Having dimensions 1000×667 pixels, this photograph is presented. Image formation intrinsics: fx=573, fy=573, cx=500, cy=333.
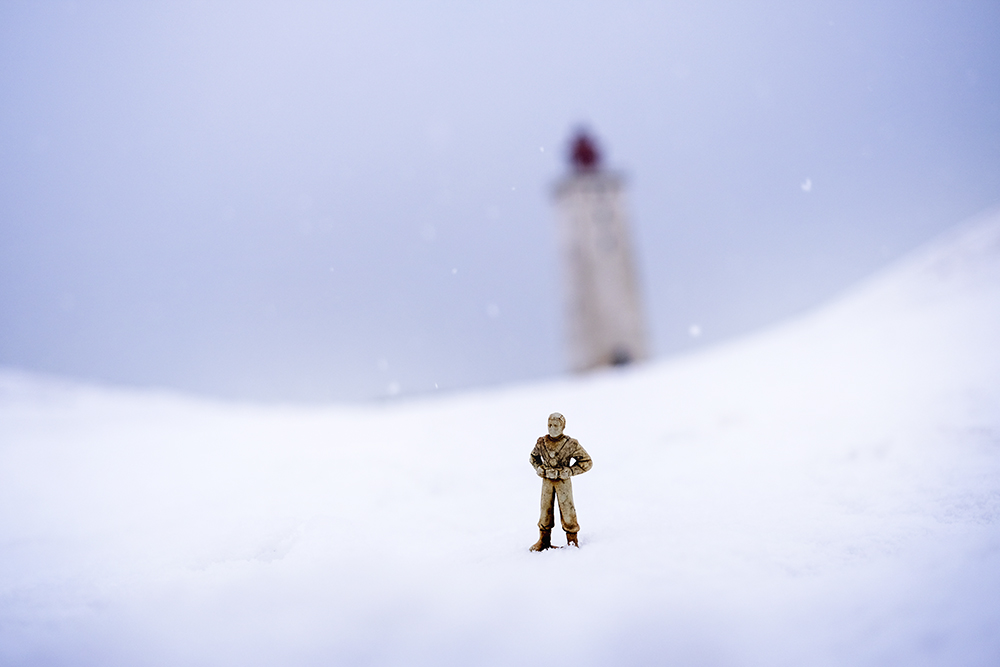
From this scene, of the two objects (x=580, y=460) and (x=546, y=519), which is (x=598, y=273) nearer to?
(x=580, y=460)

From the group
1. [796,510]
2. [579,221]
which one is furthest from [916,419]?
[579,221]

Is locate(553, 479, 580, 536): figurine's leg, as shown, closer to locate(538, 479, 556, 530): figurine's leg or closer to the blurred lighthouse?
locate(538, 479, 556, 530): figurine's leg

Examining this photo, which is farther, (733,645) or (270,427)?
(270,427)

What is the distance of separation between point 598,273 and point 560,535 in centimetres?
1729

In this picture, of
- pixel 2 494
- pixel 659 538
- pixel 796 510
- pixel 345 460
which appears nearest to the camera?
pixel 659 538

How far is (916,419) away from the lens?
7.27 metres

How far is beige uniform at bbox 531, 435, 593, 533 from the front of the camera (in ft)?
16.3

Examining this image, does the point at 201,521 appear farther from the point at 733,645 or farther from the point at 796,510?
the point at 796,510

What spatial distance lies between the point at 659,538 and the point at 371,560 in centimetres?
252

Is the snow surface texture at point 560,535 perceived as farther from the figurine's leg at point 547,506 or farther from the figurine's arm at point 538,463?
the figurine's arm at point 538,463

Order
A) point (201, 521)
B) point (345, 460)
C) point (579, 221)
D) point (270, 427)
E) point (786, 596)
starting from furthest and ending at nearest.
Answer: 1. point (579, 221)
2. point (270, 427)
3. point (345, 460)
4. point (201, 521)
5. point (786, 596)

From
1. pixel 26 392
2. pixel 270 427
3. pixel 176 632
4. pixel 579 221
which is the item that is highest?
pixel 579 221

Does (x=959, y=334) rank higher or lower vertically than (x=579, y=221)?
lower

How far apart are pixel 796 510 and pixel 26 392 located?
1577cm
